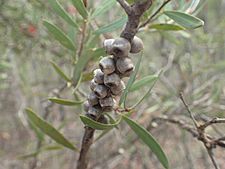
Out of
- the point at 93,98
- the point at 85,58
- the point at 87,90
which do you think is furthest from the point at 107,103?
the point at 87,90

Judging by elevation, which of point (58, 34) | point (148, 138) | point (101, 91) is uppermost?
point (58, 34)

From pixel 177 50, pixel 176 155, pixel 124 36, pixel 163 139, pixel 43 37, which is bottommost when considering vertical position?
pixel 176 155

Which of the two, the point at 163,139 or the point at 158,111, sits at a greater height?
the point at 158,111

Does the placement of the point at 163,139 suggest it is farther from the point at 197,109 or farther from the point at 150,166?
the point at 197,109

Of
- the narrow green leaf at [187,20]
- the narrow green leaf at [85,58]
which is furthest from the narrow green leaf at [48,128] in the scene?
the narrow green leaf at [187,20]

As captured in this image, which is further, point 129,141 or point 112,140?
point 112,140

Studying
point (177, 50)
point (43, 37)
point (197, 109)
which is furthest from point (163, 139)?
point (43, 37)

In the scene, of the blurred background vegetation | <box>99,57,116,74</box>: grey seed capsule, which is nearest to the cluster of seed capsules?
<box>99,57,116,74</box>: grey seed capsule

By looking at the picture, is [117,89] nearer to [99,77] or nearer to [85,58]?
[99,77]

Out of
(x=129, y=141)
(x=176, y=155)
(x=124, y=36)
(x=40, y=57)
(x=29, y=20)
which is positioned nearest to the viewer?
(x=124, y=36)
